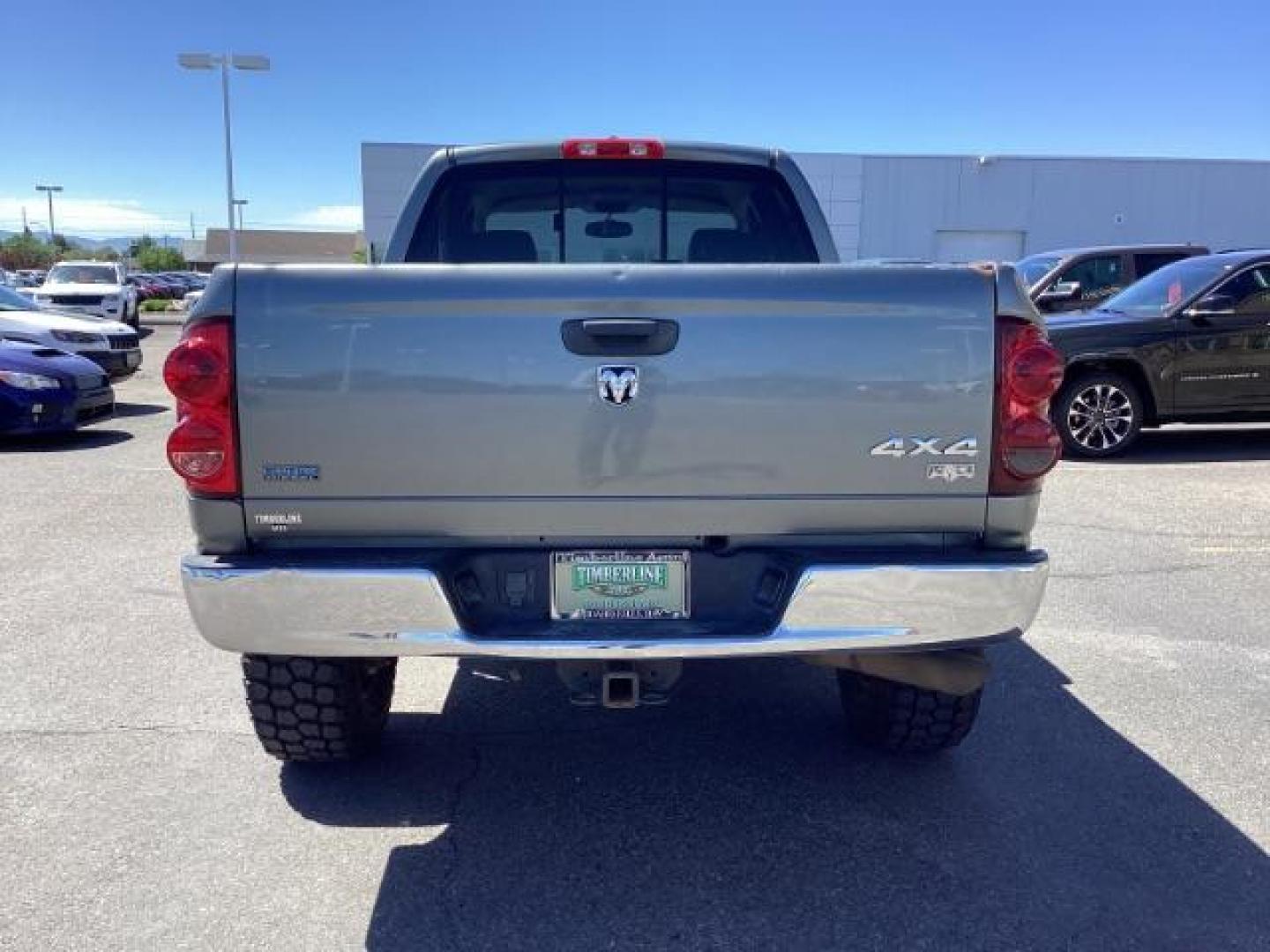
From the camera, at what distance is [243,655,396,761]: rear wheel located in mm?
3193

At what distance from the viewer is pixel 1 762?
3580 millimetres

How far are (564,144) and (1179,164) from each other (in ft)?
110

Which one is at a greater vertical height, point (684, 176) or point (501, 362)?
point (684, 176)

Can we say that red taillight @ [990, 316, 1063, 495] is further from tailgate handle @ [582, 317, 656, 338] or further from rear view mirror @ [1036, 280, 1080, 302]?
rear view mirror @ [1036, 280, 1080, 302]

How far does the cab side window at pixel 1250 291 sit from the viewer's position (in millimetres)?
9320

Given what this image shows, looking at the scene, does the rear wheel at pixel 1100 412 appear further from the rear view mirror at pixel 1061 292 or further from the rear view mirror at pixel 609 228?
the rear view mirror at pixel 609 228

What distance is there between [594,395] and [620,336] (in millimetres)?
170

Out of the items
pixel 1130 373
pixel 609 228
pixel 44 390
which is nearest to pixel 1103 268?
pixel 1130 373

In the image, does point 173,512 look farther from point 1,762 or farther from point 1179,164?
point 1179,164

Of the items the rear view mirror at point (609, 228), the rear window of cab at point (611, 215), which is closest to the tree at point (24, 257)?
the rear window of cab at point (611, 215)

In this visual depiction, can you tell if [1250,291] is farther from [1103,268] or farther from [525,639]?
[525,639]

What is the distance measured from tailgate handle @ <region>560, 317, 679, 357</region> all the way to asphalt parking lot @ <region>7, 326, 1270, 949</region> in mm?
1498

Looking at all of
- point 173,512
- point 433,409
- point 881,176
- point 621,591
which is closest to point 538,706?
point 621,591

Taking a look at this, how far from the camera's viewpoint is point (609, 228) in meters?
4.56
